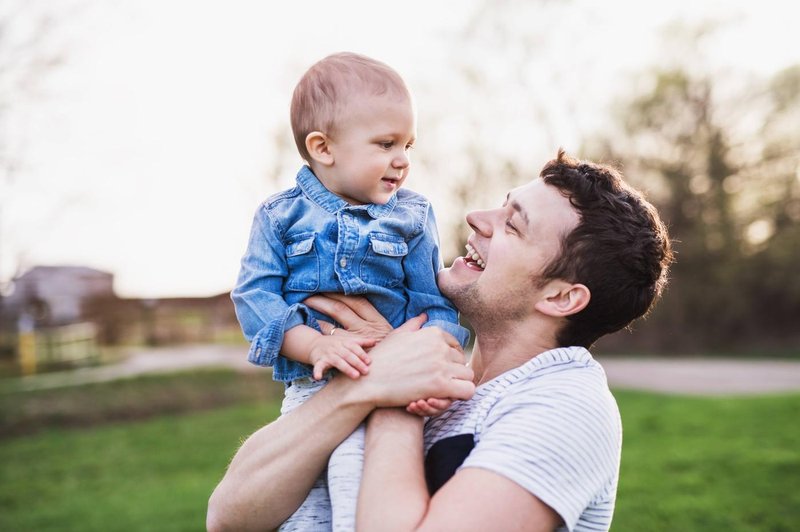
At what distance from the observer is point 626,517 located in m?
6.16

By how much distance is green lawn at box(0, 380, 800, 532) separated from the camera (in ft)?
20.6

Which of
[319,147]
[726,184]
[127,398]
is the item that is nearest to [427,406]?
[319,147]

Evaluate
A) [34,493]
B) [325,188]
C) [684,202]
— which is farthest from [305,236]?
[684,202]

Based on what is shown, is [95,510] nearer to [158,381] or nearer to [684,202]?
[158,381]

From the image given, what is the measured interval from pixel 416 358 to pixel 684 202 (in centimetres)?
1813

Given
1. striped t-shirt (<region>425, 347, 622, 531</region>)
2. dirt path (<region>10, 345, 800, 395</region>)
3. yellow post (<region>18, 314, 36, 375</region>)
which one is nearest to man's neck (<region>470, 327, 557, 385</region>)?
striped t-shirt (<region>425, 347, 622, 531</region>)

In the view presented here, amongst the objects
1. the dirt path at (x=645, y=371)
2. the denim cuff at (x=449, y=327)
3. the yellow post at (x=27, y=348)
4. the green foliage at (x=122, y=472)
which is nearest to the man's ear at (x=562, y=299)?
the denim cuff at (x=449, y=327)

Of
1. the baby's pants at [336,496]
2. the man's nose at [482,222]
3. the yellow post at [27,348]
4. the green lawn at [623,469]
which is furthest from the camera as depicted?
the yellow post at [27,348]

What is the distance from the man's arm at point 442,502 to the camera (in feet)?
5.34

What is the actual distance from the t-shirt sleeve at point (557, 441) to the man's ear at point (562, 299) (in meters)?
0.24

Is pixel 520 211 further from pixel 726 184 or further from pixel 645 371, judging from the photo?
pixel 726 184

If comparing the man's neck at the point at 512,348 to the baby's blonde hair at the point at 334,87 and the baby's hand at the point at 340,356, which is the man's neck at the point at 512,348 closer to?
the baby's hand at the point at 340,356

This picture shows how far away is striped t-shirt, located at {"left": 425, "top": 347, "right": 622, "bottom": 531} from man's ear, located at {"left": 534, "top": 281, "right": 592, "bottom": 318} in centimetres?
12

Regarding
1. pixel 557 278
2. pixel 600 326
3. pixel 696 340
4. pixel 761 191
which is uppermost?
pixel 557 278
